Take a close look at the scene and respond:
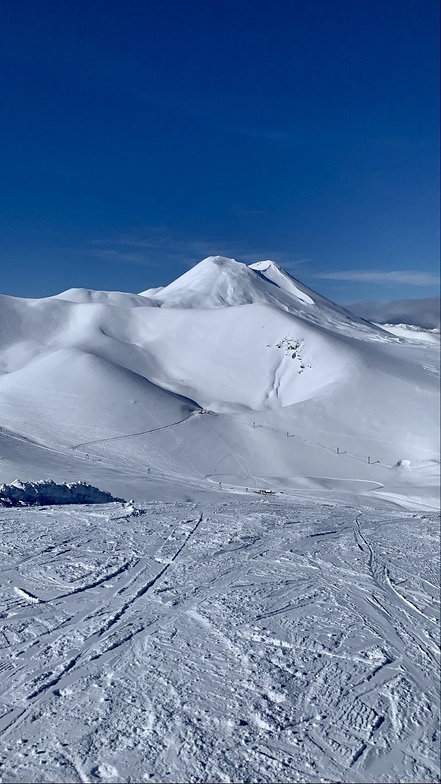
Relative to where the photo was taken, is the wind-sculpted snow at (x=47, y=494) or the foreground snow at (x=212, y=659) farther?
Result: the wind-sculpted snow at (x=47, y=494)

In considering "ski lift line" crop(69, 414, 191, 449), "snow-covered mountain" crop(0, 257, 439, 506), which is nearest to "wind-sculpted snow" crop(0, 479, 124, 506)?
"snow-covered mountain" crop(0, 257, 439, 506)

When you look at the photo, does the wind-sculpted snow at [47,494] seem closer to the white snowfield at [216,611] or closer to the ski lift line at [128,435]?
the white snowfield at [216,611]

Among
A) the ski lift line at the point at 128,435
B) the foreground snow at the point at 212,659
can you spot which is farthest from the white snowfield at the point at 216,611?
the ski lift line at the point at 128,435

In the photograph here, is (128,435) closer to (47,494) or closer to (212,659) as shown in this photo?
(47,494)

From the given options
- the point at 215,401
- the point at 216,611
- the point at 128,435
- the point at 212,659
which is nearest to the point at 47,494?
the point at 216,611

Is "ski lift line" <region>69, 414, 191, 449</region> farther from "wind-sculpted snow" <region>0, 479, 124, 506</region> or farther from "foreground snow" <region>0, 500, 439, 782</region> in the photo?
Result: "foreground snow" <region>0, 500, 439, 782</region>

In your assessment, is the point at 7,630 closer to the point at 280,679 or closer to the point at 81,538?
the point at 280,679

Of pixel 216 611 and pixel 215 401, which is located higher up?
pixel 215 401
